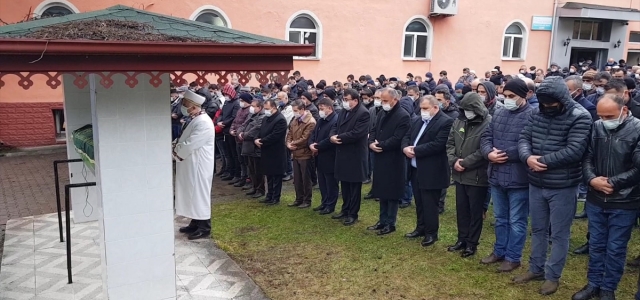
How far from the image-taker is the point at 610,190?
4.15m

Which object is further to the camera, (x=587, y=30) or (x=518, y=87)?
(x=587, y=30)

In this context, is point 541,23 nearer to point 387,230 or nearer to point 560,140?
point 387,230

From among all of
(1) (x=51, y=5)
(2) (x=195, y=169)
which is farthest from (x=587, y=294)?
(1) (x=51, y=5)

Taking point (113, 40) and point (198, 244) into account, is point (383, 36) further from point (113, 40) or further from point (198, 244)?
point (113, 40)

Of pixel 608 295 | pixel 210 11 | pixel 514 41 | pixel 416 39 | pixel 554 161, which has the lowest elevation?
pixel 608 295

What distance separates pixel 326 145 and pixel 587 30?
789 inches

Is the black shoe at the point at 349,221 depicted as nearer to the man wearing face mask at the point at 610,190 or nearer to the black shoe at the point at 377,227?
the black shoe at the point at 377,227

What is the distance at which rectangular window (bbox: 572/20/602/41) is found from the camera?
72.2 feet

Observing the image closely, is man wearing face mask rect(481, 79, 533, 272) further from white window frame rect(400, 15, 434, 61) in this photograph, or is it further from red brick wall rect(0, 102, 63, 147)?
white window frame rect(400, 15, 434, 61)

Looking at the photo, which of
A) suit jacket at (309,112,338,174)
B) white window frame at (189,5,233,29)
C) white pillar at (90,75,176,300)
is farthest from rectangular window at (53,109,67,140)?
white pillar at (90,75,176,300)

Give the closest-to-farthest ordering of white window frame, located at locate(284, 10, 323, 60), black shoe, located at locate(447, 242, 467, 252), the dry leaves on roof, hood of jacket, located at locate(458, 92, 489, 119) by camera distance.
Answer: the dry leaves on roof → hood of jacket, located at locate(458, 92, 489, 119) → black shoe, located at locate(447, 242, 467, 252) → white window frame, located at locate(284, 10, 323, 60)

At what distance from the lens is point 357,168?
22.6 ft

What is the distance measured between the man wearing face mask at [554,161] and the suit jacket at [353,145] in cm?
240

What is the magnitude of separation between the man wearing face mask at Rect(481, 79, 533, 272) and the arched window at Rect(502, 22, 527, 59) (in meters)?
16.5
